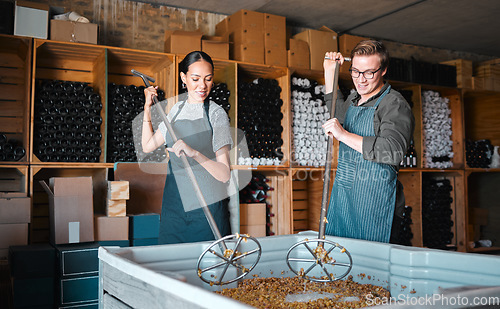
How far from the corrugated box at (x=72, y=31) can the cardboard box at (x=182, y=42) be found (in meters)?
0.64

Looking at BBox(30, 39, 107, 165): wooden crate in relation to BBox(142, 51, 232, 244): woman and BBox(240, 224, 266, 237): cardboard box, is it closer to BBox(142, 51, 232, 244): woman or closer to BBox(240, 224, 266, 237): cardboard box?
BBox(240, 224, 266, 237): cardboard box

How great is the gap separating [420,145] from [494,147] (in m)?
1.48

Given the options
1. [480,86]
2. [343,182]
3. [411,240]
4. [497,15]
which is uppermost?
[497,15]

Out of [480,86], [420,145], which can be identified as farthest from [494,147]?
[420,145]

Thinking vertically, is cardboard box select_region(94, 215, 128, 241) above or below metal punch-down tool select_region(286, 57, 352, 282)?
below

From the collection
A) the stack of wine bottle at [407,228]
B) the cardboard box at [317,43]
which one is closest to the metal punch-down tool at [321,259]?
the cardboard box at [317,43]

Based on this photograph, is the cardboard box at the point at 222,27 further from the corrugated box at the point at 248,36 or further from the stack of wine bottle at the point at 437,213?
the stack of wine bottle at the point at 437,213

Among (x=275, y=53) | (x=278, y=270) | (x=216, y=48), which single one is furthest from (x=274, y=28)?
(x=278, y=270)

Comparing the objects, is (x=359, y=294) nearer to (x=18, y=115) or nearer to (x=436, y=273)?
(x=436, y=273)

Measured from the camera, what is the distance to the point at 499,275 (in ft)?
3.44

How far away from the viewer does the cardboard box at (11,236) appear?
3.11 metres

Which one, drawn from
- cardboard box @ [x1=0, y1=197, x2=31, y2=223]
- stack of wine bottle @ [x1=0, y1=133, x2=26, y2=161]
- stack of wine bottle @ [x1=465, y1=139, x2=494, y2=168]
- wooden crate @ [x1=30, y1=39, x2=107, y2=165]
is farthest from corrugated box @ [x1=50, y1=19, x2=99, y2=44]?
stack of wine bottle @ [x1=465, y1=139, x2=494, y2=168]

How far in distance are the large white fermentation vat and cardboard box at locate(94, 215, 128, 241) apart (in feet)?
7.06

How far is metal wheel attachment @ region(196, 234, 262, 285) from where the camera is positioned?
1.24m
